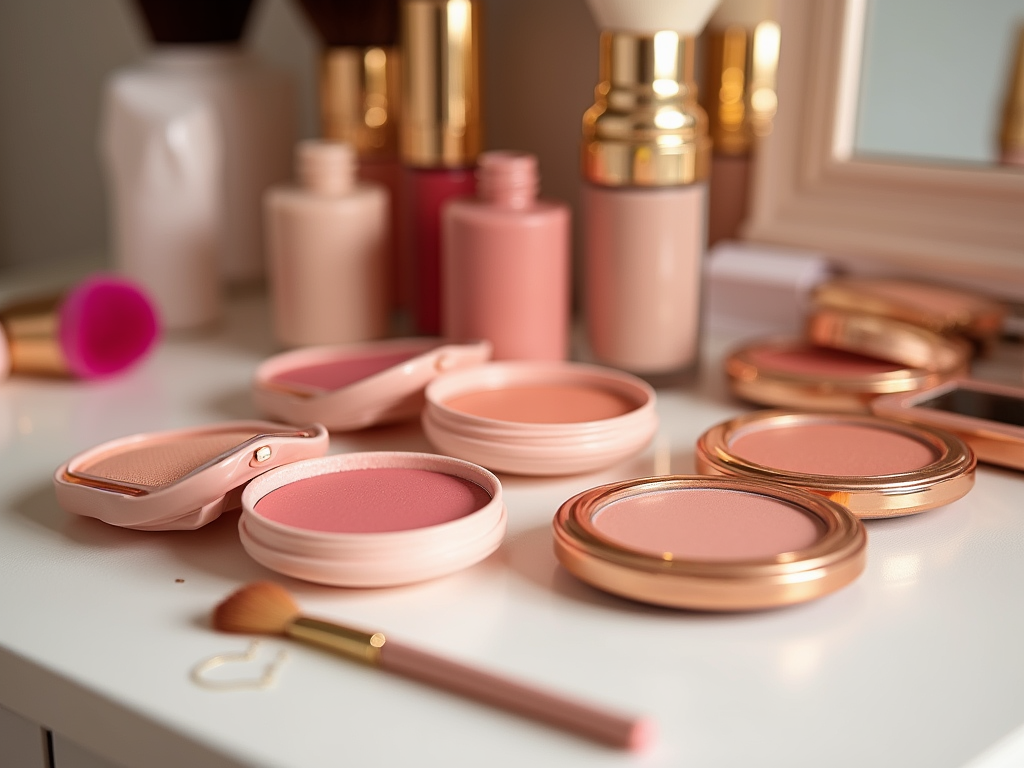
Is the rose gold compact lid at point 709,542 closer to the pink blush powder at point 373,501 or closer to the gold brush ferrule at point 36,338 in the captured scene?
the pink blush powder at point 373,501

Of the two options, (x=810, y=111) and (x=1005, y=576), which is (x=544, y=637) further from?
(x=810, y=111)

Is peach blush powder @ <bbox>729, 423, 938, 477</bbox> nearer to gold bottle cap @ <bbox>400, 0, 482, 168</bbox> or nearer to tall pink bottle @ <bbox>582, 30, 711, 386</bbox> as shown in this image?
tall pink bottle @ <bbox>582, 30, 711, 386</bbox>

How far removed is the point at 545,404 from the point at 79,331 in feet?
1.15

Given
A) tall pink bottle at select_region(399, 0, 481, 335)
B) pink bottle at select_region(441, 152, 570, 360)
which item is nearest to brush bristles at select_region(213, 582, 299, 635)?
pink bottle at select_region(441, 152, 570, 360)

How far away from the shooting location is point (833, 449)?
0.65m

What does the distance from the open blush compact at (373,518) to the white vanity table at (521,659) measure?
19 millimetres

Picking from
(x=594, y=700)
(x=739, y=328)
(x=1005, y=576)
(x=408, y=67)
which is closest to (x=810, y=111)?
(x=739, y=328)

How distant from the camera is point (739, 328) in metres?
0.95

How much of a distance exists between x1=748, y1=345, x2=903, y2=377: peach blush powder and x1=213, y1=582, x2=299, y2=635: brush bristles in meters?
0.39

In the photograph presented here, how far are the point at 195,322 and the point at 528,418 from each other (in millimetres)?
406

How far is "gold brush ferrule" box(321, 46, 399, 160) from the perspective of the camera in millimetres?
955

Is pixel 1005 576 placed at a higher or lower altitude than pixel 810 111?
lower

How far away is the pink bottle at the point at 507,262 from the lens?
31.1 inches

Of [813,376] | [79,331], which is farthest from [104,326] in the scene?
[813,376]
